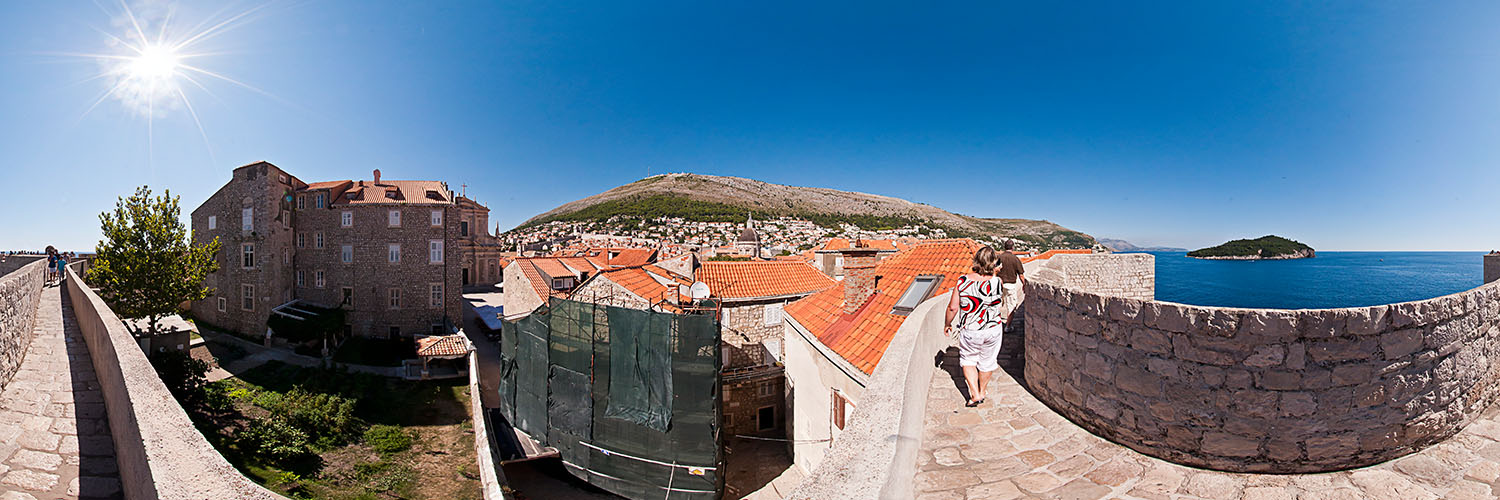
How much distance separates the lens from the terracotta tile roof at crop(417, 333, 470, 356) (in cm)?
2095

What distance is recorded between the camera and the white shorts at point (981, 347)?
14.8ft

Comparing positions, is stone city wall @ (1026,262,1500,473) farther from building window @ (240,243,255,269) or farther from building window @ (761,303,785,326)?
building window @ (240,243,255,269)

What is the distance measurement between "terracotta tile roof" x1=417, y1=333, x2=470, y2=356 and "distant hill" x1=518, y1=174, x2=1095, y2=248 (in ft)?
326

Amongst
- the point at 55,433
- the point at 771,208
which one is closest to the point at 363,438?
the point at 55,433

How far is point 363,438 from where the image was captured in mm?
15742

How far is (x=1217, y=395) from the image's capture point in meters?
3.17

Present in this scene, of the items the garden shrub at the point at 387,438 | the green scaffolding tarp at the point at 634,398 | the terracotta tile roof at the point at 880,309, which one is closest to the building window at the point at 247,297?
the garden shrub at the point at 387,438

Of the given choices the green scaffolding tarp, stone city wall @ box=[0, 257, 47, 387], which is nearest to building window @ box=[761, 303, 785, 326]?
the green scaffolding tarp

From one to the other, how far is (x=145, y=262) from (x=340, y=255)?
8891 mm

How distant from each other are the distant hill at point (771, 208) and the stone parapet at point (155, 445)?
11717 centimetres

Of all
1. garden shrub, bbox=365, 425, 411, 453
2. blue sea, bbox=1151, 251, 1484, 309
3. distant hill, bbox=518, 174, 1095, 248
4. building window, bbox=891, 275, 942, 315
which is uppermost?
distant hill, bbox=518, 174, 1095, 248

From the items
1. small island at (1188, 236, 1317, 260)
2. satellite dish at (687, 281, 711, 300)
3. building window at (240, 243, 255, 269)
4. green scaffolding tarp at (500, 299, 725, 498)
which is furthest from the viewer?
small island at (1188, 236, 1317, 260)

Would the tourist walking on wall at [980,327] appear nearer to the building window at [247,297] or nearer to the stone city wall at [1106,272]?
the stone city wall at [1106,272]

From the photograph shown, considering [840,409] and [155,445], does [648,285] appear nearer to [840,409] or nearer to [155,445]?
[840,409]
